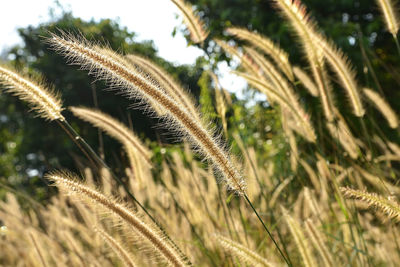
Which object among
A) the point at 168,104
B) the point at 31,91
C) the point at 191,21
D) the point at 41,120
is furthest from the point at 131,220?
the point at 41,120

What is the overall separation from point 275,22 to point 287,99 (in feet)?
18.2

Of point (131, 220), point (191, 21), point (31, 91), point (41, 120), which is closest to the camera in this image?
point (131, 220)

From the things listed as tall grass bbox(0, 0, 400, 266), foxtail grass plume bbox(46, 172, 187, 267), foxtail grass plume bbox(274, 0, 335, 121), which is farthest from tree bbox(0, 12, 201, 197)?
foxtail grass plume bbox(46, 172, 187, 267)

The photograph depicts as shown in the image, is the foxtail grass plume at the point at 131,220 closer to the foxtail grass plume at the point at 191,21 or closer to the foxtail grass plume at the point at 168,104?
the foxtail grass plume at the point at 168,104

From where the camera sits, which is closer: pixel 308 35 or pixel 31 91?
pixel 31 91

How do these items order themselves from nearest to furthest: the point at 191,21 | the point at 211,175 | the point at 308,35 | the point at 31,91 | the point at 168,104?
the point at 168,104 → the point at 31,91 → the point at 308,35 → the point at 191,21 → the point at 211,175

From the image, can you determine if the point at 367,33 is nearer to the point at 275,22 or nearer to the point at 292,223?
the point at 275,22

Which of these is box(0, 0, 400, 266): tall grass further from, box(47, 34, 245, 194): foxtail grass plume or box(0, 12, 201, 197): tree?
box(0, 12, 201, 197): tree

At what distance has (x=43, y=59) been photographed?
1823 cm

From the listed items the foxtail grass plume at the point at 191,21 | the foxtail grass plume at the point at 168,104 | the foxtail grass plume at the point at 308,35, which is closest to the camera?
the foxtail grass plume at the point at 168,104

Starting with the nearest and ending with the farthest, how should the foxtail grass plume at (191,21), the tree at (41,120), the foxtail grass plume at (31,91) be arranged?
the foxtail grass plume at (31,91) < the foxtail grass plume at (191,21) < the tree at (41,120)

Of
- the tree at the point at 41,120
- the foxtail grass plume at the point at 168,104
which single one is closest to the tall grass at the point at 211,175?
the foxtail grass plume at the point at 168,104

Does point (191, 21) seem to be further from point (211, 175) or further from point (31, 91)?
point (31, 91)

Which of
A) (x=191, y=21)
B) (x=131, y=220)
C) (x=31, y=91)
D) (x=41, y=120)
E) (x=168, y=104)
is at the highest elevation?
(x=191, y=21)
